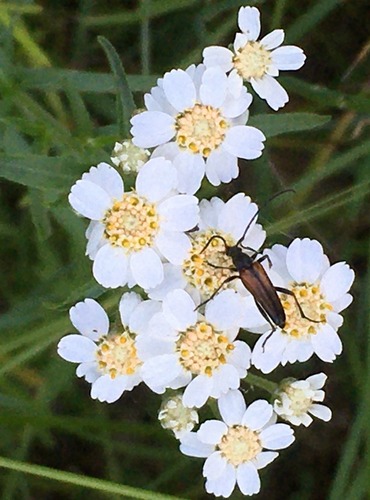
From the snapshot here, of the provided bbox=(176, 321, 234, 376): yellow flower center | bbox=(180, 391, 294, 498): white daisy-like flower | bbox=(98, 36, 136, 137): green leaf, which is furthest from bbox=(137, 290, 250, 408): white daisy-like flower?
bbox=(98, 36, 136, 137): green leaf

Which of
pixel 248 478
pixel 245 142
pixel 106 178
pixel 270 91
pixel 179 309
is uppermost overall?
pixel 270 91

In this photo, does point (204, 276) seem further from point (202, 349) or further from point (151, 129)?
point (151, 129)

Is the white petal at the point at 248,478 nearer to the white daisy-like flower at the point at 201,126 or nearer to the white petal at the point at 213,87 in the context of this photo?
the white daisy-like flower at the point at 201,126

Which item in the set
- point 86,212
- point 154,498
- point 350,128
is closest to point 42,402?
point 154,498

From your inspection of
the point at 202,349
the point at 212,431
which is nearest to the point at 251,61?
the point at 202,349

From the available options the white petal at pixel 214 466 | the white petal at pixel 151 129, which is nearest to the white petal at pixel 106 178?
the white petal at pixel 151 129

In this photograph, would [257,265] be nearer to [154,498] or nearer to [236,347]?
[236,347]
